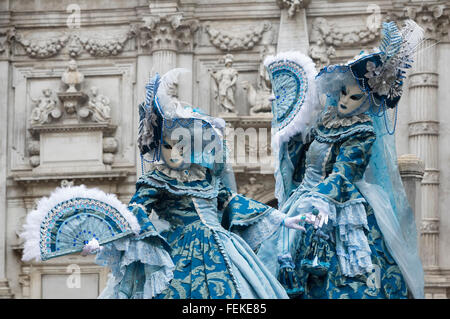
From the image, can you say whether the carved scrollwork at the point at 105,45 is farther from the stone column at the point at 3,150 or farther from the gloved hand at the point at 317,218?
the gloved hand at the point at 317,218

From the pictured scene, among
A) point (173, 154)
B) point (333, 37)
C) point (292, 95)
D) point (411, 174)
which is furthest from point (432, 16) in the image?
point (173, 154)

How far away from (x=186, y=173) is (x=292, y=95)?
55.4 inches

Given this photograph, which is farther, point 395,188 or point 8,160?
point 8,160

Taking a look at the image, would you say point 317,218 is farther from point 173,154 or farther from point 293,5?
point 293,5

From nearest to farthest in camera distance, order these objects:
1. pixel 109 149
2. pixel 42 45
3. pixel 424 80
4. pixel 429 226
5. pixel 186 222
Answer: pixel 186 222, pixel 429 226, pixel 424 80, pixel 109 149, pixel 42 45

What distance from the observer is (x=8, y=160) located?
15531 millimetres

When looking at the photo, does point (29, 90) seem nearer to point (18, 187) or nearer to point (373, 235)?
point (18, 187)

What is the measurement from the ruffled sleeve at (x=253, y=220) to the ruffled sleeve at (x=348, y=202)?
0.31 meters

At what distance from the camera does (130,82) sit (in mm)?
15461

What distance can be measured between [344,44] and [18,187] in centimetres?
515

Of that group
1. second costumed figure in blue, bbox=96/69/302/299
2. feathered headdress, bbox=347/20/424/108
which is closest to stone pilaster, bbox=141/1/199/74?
feathered headdress, bbox=347/20/424/108

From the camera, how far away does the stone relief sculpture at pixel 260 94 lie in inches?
585

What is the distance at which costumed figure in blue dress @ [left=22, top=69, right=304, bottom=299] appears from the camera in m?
6.11
